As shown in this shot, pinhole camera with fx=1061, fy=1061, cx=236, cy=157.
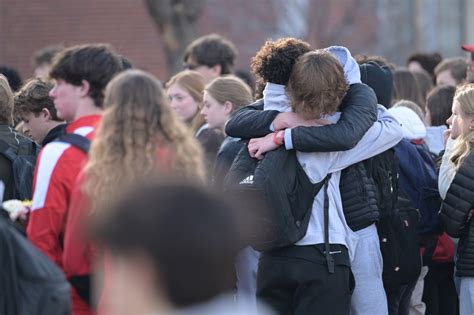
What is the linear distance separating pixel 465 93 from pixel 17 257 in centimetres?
317

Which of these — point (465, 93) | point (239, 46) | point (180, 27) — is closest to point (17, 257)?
point (465, 93)

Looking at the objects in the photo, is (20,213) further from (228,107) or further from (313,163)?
(228,107)

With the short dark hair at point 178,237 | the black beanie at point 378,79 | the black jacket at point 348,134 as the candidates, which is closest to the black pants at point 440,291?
the black beanie at point 378,79

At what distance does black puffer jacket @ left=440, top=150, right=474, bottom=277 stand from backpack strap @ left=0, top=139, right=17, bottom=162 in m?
2.52

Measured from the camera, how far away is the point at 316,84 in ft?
17.7

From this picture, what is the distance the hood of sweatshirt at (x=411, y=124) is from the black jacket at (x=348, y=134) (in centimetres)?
123

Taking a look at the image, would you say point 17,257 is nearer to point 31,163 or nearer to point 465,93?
point 31,163

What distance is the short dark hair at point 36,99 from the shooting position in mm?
6449

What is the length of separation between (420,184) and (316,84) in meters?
1.52

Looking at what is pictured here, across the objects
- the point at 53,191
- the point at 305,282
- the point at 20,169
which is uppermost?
the point at 53,191

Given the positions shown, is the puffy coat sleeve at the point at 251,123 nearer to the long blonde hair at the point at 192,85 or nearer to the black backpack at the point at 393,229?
the black backpack at the point at 393,229

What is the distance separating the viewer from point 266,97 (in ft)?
18.5

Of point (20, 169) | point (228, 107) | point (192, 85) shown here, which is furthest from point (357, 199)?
point (192, 85)

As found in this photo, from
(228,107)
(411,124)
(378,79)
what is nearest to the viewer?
(378,79)
